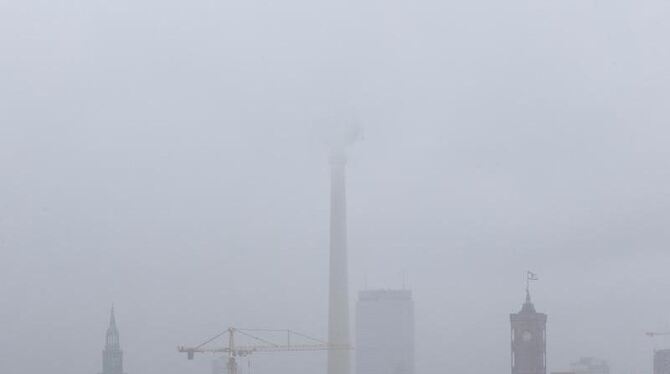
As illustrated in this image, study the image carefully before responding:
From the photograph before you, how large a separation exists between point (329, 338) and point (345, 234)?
15454 mm

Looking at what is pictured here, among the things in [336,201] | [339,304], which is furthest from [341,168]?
[339,304]

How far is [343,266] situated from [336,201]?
927 centimetres

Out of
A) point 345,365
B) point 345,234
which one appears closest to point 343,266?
point 345,234

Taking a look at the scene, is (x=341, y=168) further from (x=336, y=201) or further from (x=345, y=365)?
(x=345, y=365)

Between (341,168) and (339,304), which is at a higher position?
(341,168)

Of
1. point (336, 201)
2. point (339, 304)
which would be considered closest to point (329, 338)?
point (339, 304)

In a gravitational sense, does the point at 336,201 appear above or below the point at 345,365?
above

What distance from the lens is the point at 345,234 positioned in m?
180

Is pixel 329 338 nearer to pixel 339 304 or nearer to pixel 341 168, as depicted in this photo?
pixel 339 304

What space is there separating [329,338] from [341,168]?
2455 cm

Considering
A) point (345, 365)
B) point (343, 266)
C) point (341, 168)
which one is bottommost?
point (345, 365)

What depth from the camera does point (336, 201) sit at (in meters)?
180

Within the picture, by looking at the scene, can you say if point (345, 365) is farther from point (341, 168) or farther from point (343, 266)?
point (341, 168)

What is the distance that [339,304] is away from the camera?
597ft
